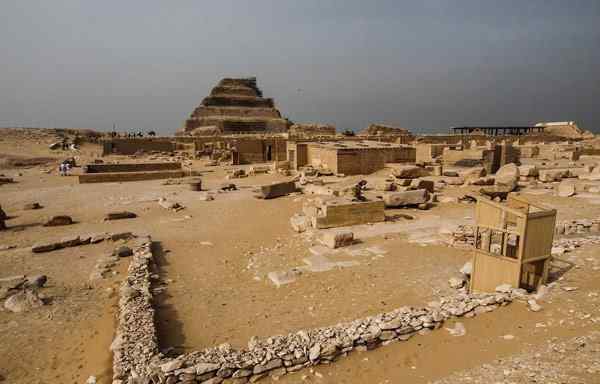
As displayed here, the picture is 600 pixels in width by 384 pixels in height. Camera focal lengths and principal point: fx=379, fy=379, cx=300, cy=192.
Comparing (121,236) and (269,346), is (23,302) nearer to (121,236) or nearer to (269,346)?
(121,236)

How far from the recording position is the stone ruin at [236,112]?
53250 mm

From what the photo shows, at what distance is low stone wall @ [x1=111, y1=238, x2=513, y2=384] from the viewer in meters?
3.71

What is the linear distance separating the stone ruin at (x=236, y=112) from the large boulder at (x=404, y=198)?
124 feet

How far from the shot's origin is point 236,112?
201ft

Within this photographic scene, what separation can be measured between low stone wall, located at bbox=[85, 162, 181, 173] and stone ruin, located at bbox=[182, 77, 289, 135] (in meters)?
24.6

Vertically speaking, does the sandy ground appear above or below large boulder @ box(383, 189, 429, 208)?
below

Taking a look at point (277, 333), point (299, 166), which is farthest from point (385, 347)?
point (299, 166)

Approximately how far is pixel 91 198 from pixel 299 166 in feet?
33.4

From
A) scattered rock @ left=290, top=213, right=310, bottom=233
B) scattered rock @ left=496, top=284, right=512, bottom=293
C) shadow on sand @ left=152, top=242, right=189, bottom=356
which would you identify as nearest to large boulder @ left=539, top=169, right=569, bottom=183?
scattered rock @ left=290, top=213, right=310, bottom=233

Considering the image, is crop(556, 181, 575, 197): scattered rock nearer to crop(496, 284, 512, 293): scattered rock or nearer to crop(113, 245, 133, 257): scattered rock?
crop(496, 284, 512, 293): scattered rock

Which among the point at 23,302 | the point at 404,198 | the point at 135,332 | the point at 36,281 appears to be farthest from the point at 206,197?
the point at 135,332

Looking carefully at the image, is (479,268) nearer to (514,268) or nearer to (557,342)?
(514,268)

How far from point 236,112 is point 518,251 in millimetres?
59313

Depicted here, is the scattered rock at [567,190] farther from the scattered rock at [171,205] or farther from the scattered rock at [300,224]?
the scattered rock at [171,205]
